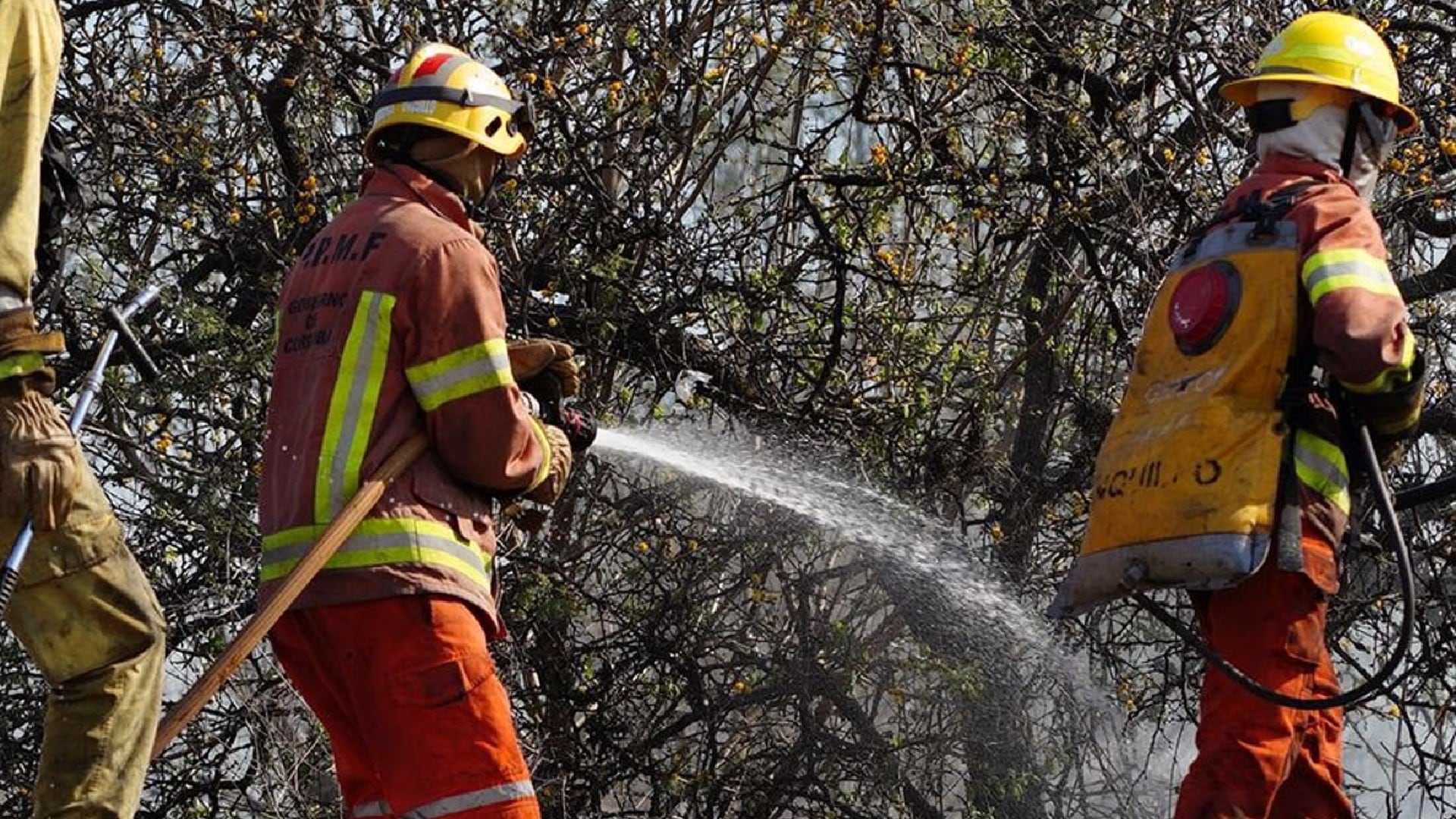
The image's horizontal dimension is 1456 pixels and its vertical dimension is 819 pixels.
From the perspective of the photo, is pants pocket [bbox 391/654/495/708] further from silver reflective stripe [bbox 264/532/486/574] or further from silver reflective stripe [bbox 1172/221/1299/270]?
silver reflective stripe [bbox 1172/221/1299/270]

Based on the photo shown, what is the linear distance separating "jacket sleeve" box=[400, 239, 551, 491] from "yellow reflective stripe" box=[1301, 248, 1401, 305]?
62.6 inches

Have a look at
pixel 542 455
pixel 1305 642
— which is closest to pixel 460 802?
pixel 542 455

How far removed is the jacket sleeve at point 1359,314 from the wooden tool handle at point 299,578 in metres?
1.78

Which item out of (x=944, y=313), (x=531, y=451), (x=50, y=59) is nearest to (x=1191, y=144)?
Result: (x=944, y=313)

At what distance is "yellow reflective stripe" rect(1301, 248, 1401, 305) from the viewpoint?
4035 mm

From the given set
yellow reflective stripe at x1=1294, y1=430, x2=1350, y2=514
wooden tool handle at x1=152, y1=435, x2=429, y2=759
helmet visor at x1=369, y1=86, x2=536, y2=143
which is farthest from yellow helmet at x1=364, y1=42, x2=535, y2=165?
yellow reflective stripe at x1=1294, y1=430, x2=1350, y2=514

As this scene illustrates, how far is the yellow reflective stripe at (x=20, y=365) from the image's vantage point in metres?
3.64

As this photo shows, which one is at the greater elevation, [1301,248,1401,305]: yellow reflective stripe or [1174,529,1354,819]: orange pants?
[1301,248,1401,305]: yellow reflective stripe

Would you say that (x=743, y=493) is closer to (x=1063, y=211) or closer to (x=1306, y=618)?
(x=1063, y=211)

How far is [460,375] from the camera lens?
12.8ft

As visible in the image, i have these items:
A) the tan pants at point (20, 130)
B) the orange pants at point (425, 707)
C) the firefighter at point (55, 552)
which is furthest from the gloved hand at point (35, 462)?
the orange pants at point (425, 707)

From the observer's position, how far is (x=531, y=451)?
13.3 ft

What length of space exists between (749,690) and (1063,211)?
1973 mm

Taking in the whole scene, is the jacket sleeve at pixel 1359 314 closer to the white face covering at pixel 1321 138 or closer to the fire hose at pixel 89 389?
the white face covering at pixel 1321 138
